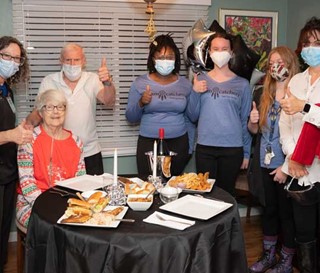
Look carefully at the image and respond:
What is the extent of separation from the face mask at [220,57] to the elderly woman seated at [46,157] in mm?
1048

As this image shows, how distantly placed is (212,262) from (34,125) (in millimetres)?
1445

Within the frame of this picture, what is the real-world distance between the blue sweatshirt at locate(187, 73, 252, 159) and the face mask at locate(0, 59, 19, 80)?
1.17 meters

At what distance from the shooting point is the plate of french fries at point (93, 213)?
1645 mm

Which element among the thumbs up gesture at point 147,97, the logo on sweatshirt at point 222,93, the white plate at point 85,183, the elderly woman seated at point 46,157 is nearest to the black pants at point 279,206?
the logo on sweatshirt at point 222,93

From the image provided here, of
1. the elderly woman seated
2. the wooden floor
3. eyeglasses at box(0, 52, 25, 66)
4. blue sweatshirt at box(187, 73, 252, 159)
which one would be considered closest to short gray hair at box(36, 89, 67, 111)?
the elderly woman seated

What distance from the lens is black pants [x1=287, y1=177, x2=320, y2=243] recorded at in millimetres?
2375

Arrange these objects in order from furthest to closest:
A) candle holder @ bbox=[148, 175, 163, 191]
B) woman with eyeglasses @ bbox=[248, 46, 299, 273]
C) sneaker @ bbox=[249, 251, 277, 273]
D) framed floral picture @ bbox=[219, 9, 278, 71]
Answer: framed floral picture @ bbox=[219, 9, 278, 71]
sneaker @ bbox=[249, 251, 277, 273]
woman with eyeglasses @ bbox=[248, 46, 299, 273]
candle holder @ bbox=[148, 175, 163, 191]

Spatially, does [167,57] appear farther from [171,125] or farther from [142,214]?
[142,214]

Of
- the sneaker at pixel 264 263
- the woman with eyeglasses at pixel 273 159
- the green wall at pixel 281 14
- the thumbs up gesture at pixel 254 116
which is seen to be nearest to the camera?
the woman with eyeglasses at pixel 273 159

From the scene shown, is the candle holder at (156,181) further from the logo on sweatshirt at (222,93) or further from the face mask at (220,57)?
the face mask at (220,57)

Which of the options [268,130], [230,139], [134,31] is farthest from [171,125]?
[134,31]

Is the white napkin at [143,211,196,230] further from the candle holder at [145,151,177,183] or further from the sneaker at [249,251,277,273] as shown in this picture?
the sneaker at [249,251,277,273]

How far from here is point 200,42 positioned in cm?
302

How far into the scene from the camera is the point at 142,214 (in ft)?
5.87
